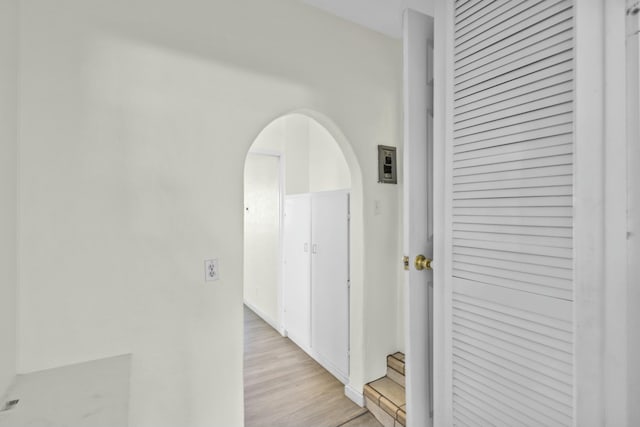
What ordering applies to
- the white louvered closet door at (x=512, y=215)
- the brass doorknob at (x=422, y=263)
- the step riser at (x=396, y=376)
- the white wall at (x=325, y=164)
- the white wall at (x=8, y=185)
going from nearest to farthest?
1. the white louvered closet door at (x=512, y=215)
2. the white wall at (x=8, y=185)
3. the brass doorknob at (x=422, y=263)
4. the step riser at (x=396, y=376)
5. the white wall at (x=325, y=164)

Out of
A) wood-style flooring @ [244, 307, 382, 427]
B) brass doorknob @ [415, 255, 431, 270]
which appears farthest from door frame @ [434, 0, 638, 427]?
wood-style flooring @ [244, 307, 382, 427]

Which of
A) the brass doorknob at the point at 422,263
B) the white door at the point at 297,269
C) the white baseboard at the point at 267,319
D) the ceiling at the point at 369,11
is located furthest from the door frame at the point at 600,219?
the white baseboard at the point at 267,319

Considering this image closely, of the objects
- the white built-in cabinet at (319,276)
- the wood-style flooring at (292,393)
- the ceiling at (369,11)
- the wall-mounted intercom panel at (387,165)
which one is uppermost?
the ceiling at (369,11)

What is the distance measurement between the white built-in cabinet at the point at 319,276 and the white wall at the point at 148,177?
0.94 meters

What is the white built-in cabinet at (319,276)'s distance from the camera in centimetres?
241

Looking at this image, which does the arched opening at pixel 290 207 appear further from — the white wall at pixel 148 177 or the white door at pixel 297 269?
the white wall at pixel 148 177

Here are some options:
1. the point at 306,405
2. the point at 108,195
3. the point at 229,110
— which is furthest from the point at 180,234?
the point at 306,405

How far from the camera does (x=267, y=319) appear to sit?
3.77 metres

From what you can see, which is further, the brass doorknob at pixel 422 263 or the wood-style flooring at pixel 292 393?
the wood-style flooring at pixel 292 393

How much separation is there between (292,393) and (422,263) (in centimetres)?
163

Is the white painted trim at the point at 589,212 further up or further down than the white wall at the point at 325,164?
further down

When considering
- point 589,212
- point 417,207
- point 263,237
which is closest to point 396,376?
point 417,207

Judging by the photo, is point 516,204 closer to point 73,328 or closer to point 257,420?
point 73,328

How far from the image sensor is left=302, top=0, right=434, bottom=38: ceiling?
192 cm
